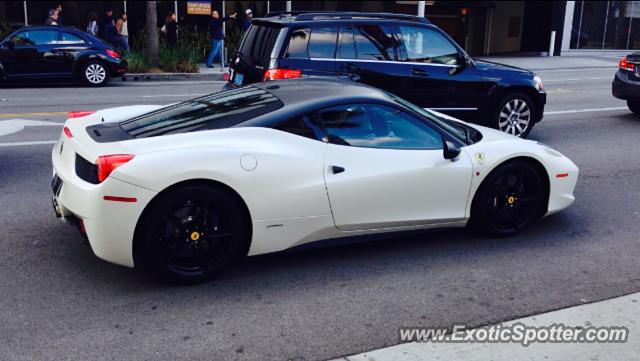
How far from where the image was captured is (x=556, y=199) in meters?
6.54

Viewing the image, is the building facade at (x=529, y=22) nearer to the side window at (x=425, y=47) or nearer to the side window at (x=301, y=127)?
the side window at (x=425, y=47)

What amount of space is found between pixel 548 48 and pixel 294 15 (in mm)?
22974

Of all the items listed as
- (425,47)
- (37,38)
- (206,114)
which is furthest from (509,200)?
(37,38)

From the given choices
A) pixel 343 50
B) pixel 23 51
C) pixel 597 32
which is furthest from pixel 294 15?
pixel 597 32

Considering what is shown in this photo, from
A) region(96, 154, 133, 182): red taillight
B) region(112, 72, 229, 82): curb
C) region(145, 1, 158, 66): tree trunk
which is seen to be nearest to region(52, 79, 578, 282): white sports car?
region(96, 154, 133, 182): red taillight

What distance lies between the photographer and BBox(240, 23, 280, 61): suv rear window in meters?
9.47

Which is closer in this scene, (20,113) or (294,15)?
(294,15)

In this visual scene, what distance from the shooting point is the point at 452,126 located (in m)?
6.44

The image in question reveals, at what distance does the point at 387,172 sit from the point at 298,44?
14.1 feet

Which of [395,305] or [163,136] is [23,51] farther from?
[395,305]

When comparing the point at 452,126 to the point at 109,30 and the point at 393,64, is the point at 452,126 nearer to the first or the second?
the point at 393,64

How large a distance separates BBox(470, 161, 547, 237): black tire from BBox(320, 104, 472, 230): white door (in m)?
0.24

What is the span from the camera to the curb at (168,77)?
1980 centimetres

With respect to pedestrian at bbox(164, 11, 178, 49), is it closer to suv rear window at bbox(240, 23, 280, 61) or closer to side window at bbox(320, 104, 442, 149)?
suv rear window at bbox(240, 23, 280, 61)
